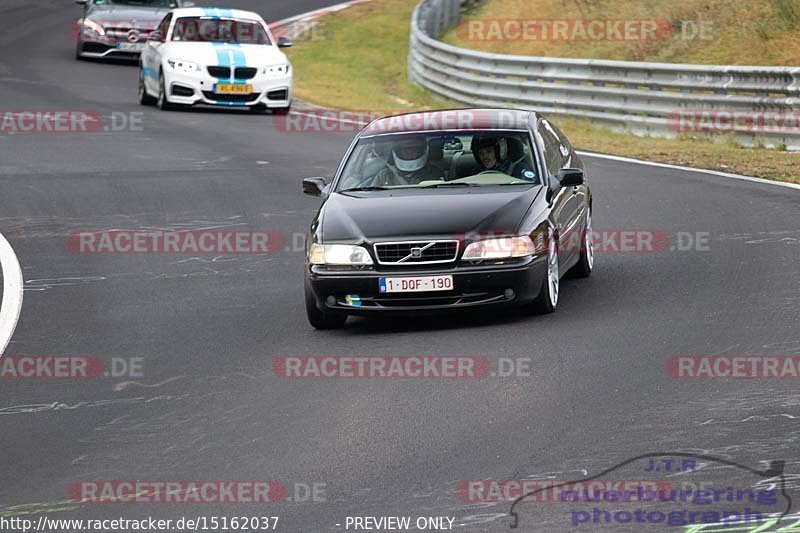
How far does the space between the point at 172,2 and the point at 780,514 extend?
29.2 metres

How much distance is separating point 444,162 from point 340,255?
4.60 ft

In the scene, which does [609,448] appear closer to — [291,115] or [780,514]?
[780,514]

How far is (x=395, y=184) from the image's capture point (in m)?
11.3

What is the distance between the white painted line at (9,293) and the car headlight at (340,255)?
2165 millimetres

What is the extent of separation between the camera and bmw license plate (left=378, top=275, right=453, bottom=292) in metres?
10.3

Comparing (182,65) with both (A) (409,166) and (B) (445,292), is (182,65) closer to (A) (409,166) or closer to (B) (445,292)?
(A) (409,166)

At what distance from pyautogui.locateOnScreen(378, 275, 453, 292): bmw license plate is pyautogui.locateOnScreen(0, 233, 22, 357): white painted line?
2.58 meters

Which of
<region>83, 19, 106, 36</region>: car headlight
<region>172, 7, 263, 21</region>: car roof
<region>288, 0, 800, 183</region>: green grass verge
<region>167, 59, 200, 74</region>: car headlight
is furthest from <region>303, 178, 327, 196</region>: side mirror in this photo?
<region>83, 19, 106, 36</region>: car headlight

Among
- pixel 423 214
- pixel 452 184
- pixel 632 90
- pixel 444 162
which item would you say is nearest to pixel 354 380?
pixel 423 214

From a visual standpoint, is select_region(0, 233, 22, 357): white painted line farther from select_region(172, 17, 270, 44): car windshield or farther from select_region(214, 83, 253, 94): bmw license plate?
select_region(172, 17, 270, 44): car windshield

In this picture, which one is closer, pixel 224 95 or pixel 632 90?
pixel 632 90

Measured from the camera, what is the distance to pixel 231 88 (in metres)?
25.2

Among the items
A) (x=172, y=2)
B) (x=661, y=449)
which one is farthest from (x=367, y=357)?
(x=172, y=2)

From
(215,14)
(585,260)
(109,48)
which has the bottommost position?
(109,48)
